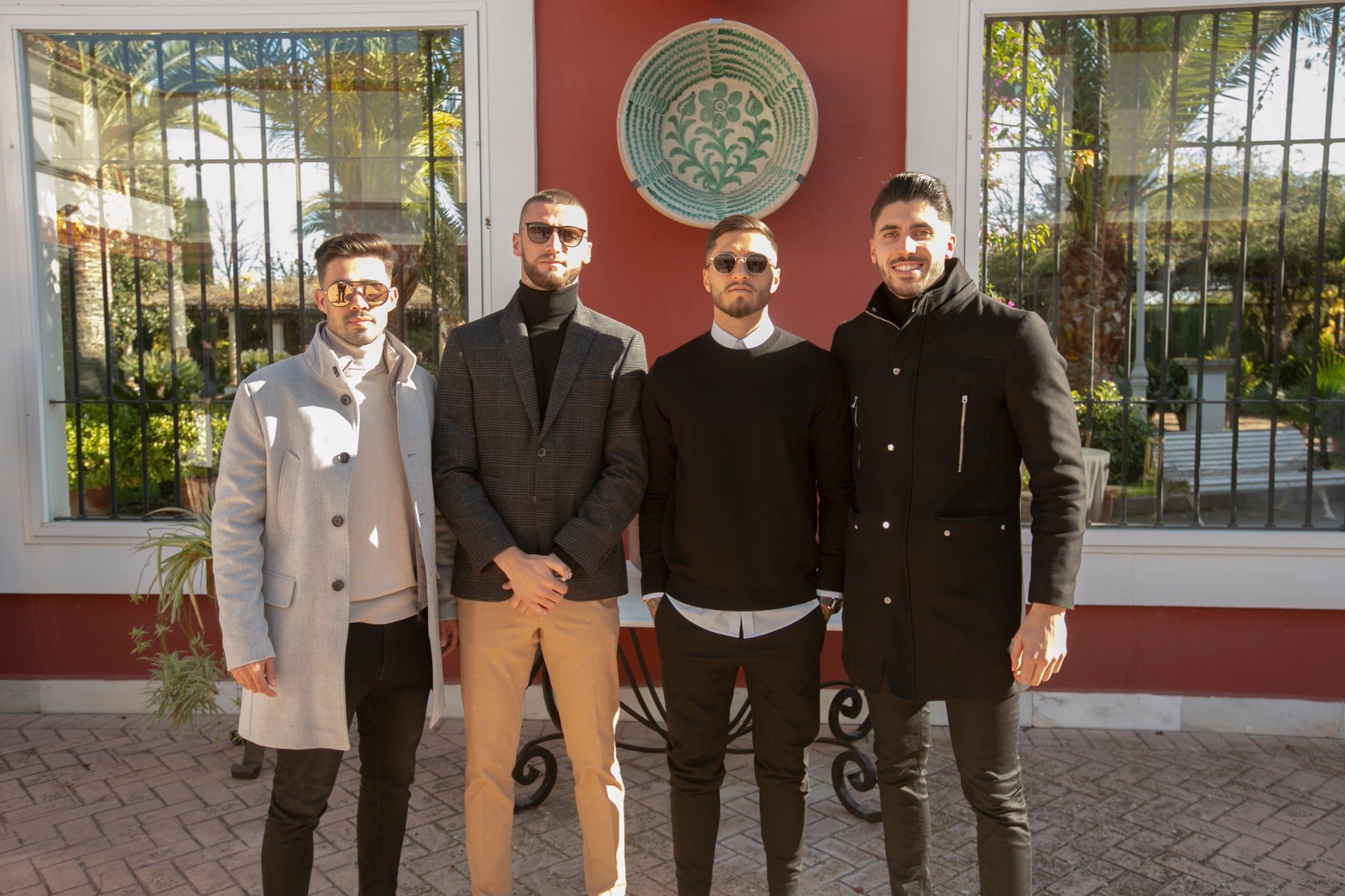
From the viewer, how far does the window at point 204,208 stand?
4.57m

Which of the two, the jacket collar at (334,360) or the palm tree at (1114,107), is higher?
the palm tree at (1114,107)

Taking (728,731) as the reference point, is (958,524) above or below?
above

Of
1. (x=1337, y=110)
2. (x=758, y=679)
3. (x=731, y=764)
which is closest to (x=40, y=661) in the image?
(x=731, y=764)

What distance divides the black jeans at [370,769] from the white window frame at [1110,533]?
2985mm

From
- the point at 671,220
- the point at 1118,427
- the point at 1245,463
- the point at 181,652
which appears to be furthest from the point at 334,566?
the point at 1245,463

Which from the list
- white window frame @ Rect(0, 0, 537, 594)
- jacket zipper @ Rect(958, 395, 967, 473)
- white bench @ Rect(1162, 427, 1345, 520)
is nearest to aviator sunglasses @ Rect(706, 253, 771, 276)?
jacket zipper @ Rect(958, 395, 967, 473)

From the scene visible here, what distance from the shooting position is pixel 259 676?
7.80 feet

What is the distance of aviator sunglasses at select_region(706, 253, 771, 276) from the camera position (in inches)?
102

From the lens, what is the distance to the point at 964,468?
2439 millimetres

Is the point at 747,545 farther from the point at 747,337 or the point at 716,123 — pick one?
the point at 716,123

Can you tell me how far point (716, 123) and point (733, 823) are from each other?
10.3 feet

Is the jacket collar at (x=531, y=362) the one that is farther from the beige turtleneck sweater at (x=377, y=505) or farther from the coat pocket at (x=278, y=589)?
the coat pocket at (x=278, y=589)

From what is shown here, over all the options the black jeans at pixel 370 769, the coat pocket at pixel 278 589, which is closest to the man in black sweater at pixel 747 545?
the black jeans at pixel 370 769

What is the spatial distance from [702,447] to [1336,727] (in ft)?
12.3
